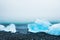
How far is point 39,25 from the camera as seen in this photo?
159cm

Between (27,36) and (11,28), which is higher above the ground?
(11,28)

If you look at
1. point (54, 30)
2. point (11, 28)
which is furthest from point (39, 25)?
point (11, 28)

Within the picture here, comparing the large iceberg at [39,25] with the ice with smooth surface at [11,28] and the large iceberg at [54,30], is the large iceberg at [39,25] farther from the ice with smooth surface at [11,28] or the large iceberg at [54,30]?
the ice with smooth surface at [11,28]

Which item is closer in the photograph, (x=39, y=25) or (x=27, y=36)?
(x=27, y=36)

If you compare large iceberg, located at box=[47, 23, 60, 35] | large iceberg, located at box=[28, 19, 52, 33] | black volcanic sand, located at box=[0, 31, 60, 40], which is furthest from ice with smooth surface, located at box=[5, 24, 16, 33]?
large iceberg, located at box=[47, 23, 60, 35]

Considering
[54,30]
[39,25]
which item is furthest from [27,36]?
[54,30]

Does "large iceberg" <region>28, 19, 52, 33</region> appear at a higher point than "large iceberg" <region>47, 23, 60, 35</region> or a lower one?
higher

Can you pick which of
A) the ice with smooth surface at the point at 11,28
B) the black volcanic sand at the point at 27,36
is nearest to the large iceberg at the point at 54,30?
the black volcanic sand at the point at 27,36

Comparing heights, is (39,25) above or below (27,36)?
above

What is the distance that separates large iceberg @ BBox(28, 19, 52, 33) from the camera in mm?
1568

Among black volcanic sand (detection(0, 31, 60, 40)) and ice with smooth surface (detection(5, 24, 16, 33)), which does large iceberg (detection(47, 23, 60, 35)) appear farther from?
ice with smooth surface (detection(5, 24, 16, 33))

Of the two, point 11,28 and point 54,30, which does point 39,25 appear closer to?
point 54,30

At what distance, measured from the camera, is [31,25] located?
158 centimetres

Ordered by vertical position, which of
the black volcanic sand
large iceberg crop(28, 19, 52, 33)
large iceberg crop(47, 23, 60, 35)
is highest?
large iceberg crop(28, 19, 52, 33)
